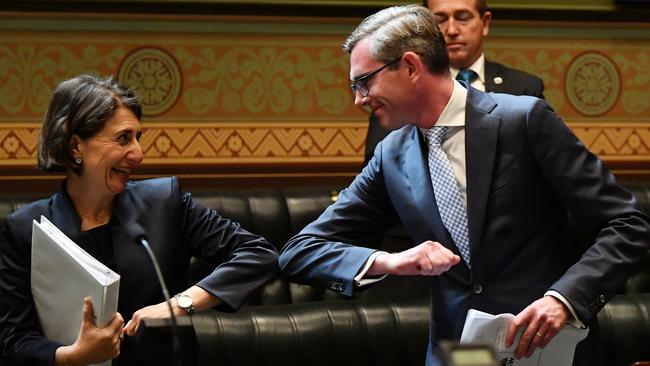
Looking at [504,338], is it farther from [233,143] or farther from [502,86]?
[233,143]

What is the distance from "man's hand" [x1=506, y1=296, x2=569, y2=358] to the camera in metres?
2.55

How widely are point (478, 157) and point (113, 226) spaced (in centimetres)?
94

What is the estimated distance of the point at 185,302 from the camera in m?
2.88

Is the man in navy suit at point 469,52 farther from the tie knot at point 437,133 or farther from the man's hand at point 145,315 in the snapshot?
the man's hand at point 145,315

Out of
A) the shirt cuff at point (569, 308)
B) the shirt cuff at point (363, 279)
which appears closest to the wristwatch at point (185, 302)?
the shirt cuff at point (363, 279)

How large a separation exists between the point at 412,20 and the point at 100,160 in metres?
0.85

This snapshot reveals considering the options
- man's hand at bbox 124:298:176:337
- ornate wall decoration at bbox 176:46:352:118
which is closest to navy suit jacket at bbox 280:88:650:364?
man's hand at bbox 124:298:176:337

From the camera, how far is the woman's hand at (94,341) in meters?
2.69

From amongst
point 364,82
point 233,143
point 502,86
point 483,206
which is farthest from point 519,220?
point 233,143

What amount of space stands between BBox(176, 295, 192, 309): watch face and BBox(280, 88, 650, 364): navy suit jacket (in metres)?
0.31

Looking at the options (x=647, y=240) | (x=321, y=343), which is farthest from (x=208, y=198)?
(x=647, y=240)

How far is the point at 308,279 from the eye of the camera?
2.95m

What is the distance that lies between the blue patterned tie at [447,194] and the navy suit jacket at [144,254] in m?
0.52

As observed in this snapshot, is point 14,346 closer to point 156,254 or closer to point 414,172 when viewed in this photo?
point 156,254
